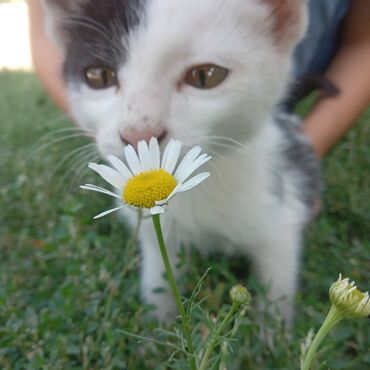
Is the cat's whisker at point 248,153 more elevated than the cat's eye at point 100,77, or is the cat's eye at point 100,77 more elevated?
the cat's eye at point 100,77

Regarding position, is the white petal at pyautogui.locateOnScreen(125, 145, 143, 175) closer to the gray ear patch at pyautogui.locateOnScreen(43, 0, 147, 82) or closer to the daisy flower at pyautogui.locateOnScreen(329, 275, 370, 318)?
the daisy flower at pyautogui.locateOnScreen(329, 275, 370, 318)

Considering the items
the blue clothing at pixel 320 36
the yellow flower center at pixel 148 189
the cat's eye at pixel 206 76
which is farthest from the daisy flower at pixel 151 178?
the blue clothing at pixel 320 36

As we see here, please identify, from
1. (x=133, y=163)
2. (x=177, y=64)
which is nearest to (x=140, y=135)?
(x=177, y=64)

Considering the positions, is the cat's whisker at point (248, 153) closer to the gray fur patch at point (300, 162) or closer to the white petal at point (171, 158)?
the gray fur patch at point (300, 162)

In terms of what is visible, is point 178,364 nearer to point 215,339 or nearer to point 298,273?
point 215,339

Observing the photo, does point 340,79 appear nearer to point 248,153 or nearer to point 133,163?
point 248,153

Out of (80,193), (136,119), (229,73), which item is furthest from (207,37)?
(80,193)
